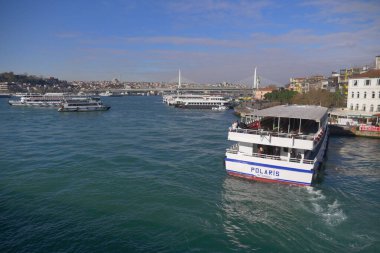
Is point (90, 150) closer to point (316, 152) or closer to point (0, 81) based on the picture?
point (316, 152)

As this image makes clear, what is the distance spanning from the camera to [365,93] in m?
33.2

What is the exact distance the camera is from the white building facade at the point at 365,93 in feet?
105

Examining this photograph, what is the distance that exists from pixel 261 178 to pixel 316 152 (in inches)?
138

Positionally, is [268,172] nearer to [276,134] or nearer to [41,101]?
[276,134]

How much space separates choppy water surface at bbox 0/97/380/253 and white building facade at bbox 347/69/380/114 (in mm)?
14633

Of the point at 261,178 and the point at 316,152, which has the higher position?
the point at 316,152

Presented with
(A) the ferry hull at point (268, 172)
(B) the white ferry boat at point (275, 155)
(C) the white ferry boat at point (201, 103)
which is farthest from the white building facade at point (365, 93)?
(C) the white ferry boat at point (201, 103)

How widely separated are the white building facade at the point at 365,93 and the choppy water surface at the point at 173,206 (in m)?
14.6

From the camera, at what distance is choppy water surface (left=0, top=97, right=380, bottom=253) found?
9.39 metres

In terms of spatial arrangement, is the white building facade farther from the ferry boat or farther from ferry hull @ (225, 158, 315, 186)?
the ferry boat

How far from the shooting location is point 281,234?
32.3ft

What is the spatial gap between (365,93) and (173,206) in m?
29.5

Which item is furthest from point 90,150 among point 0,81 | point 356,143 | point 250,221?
point 0,81

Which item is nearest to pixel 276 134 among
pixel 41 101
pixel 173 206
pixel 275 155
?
pixel 275 155
